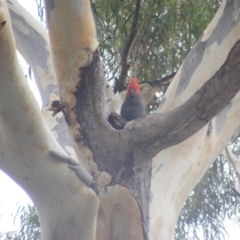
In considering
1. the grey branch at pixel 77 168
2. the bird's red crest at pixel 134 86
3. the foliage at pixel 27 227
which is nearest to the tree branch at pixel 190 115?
the grey branch at pixel 77 168

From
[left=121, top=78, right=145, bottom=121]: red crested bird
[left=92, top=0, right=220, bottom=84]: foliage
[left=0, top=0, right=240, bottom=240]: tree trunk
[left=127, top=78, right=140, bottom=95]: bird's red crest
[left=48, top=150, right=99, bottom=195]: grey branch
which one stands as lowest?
[left=48, top=150, right=99, bottom=195]: grey branch

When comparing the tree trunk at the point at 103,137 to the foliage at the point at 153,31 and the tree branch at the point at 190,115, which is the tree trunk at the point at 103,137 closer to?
the tree branch at the point at 190,115

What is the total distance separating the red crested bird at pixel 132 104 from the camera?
131 inches

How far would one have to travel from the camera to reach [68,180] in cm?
192

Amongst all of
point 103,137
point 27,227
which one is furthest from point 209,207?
point 103,137

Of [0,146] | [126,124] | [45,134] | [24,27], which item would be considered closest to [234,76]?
[126,124]

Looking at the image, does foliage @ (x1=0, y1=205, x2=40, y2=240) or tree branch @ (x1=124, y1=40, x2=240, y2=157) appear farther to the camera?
foliage @ (x1=0, y1=205, x2=40, y2=240)

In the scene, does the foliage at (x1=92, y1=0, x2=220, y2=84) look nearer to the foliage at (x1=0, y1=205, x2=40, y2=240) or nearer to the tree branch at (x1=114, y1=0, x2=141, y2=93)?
the tree branch at (x1=114, y1=0, x2=141, y2=93)

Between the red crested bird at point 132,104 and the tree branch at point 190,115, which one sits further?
the red crested bird at point 132,104

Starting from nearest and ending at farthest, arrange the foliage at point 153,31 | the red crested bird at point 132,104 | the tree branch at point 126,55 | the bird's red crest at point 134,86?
the tree branch at point 126,55, the red crested bird at point 132,104, the bird's red crest at point 134,86, the foliage at point 153,31

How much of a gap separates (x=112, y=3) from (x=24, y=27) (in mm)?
612

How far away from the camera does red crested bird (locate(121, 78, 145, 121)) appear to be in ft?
10.9

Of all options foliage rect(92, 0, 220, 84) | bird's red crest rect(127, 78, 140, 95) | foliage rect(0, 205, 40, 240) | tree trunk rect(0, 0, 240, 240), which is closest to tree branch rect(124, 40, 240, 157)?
tree trunk rect(0, 0, 240, 240)

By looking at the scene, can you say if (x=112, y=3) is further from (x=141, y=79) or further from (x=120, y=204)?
(x=120, y=204)
